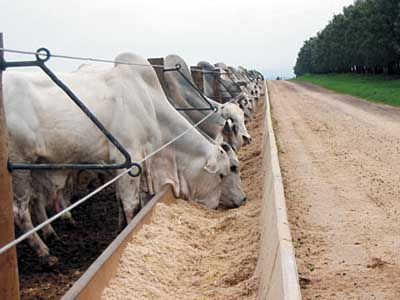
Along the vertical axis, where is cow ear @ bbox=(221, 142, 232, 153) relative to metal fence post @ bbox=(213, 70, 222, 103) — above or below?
below

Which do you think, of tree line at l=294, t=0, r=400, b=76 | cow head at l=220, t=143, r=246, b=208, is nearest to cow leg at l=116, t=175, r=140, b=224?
cow head at l=220, t=143, r=246, b=208

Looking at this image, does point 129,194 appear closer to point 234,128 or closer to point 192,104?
point 192,104

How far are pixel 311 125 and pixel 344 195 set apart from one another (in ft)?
33.2

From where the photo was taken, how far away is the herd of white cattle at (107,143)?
6.41 metres

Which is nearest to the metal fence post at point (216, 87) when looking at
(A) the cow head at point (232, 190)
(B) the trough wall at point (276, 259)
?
(A) the cow head at point (232, 190)

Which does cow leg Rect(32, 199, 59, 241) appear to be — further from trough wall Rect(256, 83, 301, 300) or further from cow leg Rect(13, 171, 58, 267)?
trough wall Rect(256, 83, 301, 300)

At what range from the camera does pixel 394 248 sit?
18.3ft

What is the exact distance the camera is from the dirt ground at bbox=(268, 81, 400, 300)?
478cm

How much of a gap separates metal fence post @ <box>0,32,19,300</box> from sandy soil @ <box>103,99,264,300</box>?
1.19m

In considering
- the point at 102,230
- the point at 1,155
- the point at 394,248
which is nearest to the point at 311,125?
the point at 102,230

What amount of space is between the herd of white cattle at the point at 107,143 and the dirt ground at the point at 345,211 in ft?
3.91

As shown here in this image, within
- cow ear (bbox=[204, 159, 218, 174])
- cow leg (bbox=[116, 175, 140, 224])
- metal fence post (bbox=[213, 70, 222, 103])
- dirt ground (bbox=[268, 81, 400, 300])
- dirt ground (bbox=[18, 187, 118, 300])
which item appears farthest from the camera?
metal fence post (bbox=[213, 70, 222, 103])

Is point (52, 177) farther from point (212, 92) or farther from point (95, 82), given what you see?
point (212, 92)

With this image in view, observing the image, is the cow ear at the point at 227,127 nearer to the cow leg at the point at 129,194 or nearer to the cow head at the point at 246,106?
the cow leg at the point at 129,194
